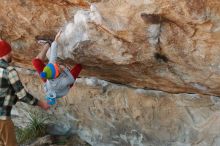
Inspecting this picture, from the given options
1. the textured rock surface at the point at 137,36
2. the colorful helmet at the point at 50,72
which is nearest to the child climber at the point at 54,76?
the colorful helmet at the point at 50,72

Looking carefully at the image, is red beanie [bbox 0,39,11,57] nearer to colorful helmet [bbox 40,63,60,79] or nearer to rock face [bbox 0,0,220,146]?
colorful helmet [bbox 40,63,60,79]

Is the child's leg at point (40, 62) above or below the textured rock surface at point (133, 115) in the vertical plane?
above

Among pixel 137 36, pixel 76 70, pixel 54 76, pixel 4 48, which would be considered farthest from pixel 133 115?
pixel 4 48

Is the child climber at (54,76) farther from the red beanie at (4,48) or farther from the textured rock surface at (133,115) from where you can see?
the textured rock surface at (133,115)

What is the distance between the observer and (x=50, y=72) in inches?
204

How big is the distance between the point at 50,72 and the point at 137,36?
3.50 ft

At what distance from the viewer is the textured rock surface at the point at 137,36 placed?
4562 mm

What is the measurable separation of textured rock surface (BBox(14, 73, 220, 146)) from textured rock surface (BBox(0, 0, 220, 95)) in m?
0.20

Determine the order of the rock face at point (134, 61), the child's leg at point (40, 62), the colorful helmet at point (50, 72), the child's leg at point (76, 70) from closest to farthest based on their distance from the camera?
1. the rock face at point (134, 61)
2. the colorful helmet at point (50, 72)
3. the child's leg at point (40, 62)
4. the child's leg at point (76, 70)

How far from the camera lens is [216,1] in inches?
168

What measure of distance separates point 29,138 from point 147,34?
3244 millimetres

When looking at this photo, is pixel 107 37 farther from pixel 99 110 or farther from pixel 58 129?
pixel 58 129

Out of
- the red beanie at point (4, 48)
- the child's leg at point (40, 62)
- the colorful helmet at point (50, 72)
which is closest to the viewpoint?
the colorful helmet at point (50, 72)

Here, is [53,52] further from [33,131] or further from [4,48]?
[33,131]
